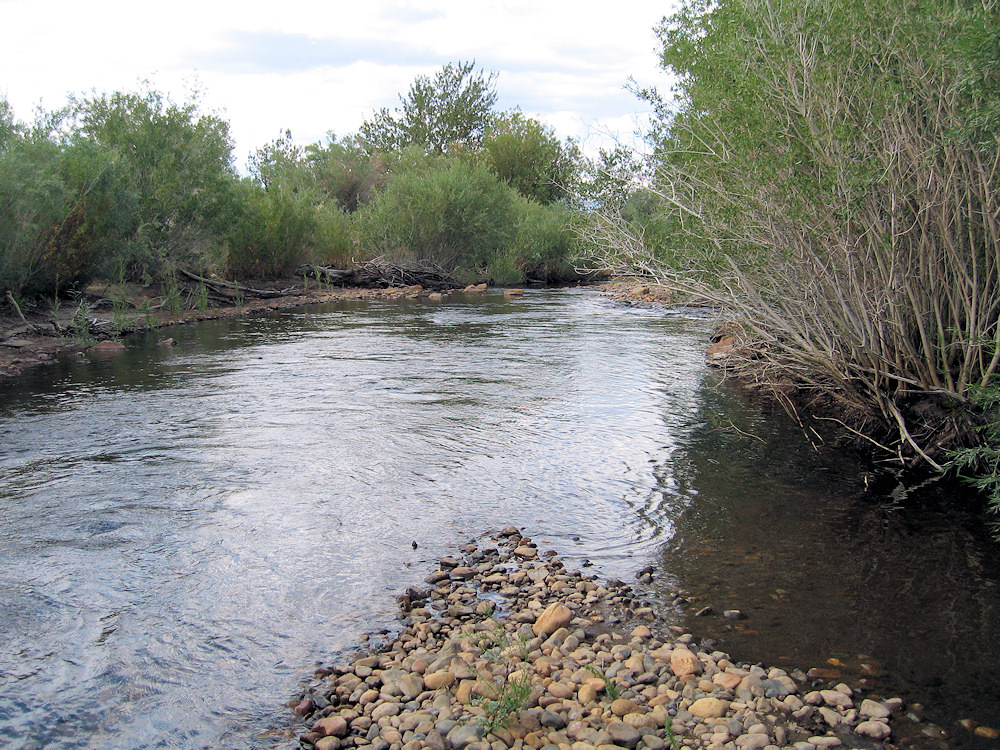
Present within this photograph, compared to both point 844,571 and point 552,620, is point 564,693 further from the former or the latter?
point 844,571

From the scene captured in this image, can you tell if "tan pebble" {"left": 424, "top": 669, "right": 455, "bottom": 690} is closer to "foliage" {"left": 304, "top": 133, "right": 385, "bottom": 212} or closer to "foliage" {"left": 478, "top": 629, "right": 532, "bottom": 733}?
"foliage" {"left": 478, "top": 629, "right": 532, "bottom": 733}

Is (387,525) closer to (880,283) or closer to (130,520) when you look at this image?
(130,520)

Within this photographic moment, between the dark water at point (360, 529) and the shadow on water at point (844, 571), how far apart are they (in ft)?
0.07

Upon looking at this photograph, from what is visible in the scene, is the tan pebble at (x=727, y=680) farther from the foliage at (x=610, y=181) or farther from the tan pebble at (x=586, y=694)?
the foliage at (x=610, y=181)

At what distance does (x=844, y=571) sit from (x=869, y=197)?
3592mm

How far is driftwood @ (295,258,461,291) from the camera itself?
31625mm

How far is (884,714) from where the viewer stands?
4098 millimetres

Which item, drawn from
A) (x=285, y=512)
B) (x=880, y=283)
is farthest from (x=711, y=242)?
(x=285, y=512)

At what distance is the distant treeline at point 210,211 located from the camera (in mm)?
17375

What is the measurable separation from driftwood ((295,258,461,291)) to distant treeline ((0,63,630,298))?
0.83 m

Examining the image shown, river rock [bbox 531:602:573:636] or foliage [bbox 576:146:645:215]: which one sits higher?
foliage [bbox 576:146:645:215]

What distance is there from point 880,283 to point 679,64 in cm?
401

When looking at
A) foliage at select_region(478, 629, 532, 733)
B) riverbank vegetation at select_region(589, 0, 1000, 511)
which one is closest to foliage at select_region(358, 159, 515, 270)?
riverbank vegetation at select_region(589, 0, 1000, 511)

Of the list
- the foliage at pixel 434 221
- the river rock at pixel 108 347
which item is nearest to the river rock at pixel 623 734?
the river rock at pixel 108 347
